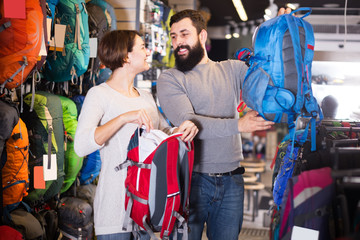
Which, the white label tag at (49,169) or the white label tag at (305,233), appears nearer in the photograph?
the white label tag at (305,233)

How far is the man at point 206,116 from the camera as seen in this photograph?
2.36 meters

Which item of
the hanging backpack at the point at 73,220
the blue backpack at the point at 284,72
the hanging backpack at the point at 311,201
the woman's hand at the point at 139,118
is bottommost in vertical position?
the hanging backpack at the point at 73,220

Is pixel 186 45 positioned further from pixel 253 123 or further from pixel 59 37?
pixel 59 37

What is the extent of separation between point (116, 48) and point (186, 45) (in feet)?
1.20

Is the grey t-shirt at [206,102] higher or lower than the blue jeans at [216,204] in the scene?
higher

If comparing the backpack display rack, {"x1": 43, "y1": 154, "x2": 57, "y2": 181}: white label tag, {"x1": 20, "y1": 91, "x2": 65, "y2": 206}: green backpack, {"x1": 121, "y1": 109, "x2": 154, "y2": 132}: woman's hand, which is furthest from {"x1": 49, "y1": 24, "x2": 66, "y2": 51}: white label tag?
the backpack display rack

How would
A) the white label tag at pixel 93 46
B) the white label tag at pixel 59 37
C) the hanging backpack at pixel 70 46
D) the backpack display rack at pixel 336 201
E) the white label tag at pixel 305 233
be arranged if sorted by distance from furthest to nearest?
the white label tag at pixel 93 46 → the hanging backpack at pixel 70 46 → the white label tag at pixel 59 37 → the white label tag at pixel 305 233 → the backpack display rack at pixel 336 201

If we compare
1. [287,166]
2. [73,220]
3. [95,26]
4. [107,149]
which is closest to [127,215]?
[107,149]

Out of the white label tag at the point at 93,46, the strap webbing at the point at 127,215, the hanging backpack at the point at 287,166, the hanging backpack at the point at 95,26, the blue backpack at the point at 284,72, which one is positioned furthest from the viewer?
the hanging backpack at the point at 95,26

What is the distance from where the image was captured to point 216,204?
7.82 ft

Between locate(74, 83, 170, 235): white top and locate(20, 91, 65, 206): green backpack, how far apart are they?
2.66 feet

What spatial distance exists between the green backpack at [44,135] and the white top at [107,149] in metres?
0.81

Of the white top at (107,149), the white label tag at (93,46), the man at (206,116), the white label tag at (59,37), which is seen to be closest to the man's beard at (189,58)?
the man at (206,116)

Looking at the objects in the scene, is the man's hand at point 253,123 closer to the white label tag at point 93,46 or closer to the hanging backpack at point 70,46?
the hanging backpack at point 70,46
